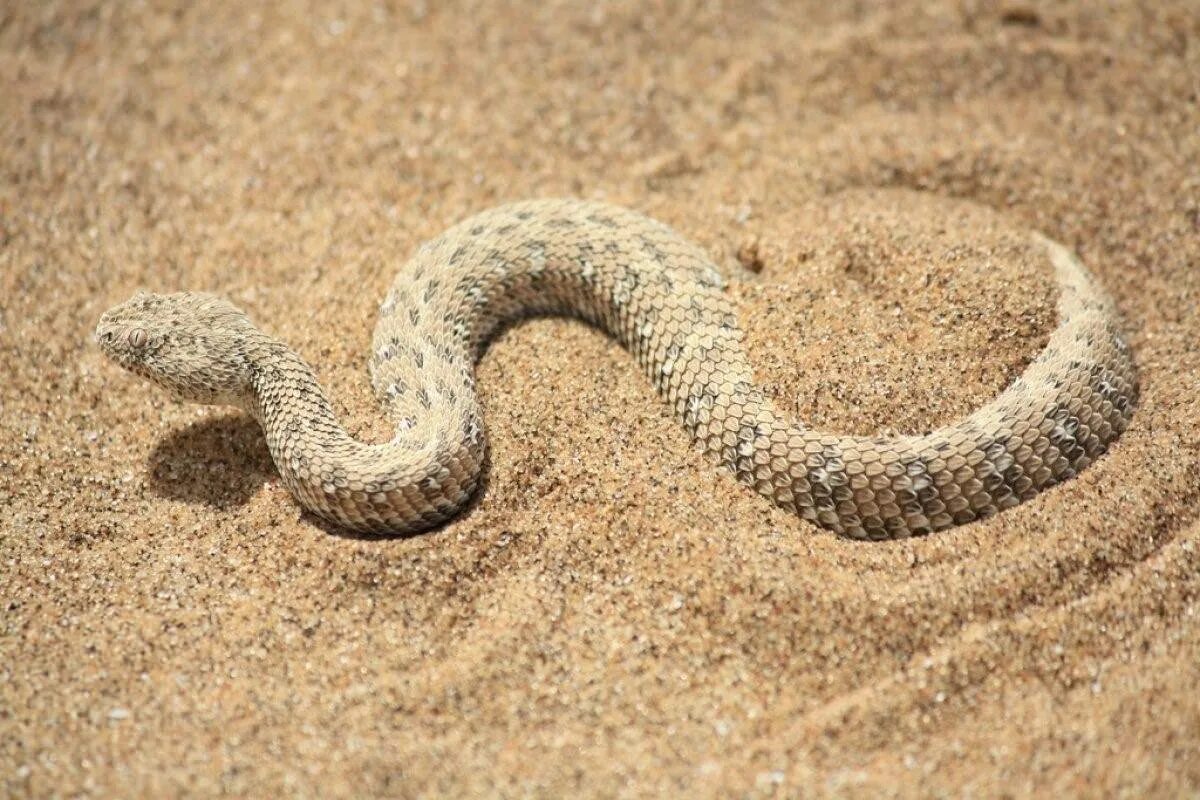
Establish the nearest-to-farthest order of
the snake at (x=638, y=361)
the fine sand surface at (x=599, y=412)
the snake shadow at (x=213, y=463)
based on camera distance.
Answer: the fine sand surface at (x=599, y=412) → the snake at (x=638, y=361) → the snake shadow at (x=213, y=463)

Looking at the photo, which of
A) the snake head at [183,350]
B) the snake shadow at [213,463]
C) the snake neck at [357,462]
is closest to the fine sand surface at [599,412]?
the snake shadow at [213,463]

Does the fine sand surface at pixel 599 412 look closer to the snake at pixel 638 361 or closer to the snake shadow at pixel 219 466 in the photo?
the snake shadow at pixel 219 466

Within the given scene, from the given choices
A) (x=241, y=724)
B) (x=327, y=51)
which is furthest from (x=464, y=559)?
(x=327, y=51)

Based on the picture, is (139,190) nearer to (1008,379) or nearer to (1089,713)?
(1008,379)

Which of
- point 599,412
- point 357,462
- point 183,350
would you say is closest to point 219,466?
point 183,350

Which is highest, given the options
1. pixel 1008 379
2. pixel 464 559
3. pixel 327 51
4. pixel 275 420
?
pixel 327 51

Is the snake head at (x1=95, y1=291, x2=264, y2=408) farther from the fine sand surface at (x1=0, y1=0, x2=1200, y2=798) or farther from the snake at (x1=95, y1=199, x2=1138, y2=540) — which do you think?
the fine sand surface at (x1=0, y1=0, x2=1200, y2=798)
